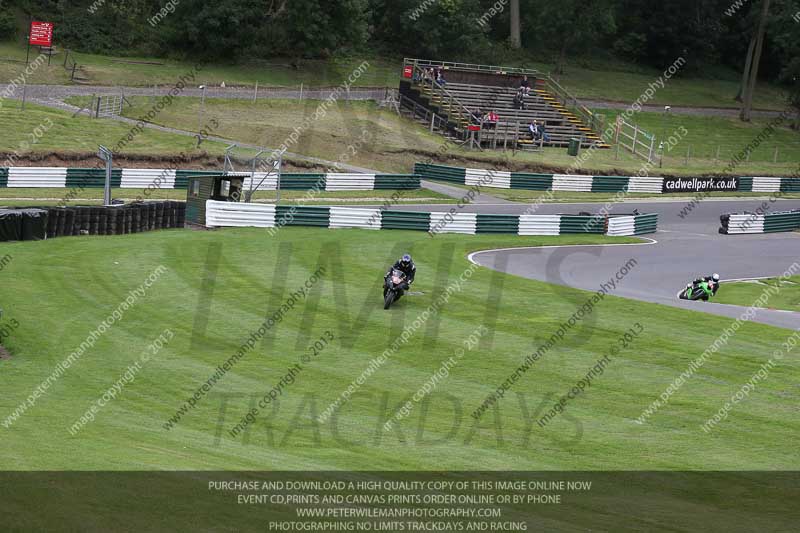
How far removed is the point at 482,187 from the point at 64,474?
41212mm

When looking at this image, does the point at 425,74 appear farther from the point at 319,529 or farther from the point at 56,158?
the point at 319,529

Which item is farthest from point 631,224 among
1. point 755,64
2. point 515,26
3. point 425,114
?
point 515,26

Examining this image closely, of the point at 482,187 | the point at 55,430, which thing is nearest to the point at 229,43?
the point at 482,187

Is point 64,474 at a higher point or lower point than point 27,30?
lower

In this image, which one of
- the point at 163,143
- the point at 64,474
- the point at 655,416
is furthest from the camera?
the point at 163,143

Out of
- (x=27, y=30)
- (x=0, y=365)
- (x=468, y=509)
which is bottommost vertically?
(x=0, y=365)

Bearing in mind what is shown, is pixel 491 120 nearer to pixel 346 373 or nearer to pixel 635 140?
pixel 635 140

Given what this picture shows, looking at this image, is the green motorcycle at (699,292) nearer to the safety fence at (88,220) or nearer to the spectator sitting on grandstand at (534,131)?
the safety fence at (88,220)

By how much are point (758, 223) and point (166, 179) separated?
1041 inches

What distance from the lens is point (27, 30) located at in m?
63.6

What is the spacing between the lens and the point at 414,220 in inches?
1528

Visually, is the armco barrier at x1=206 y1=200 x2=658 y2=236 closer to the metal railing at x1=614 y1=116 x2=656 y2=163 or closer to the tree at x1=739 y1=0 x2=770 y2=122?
the metal railing at x1=614 y1=116 x2=656 y2=163

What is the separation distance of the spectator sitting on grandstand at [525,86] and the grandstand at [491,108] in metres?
0.37

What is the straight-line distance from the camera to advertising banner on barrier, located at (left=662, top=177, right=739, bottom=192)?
55750mm
